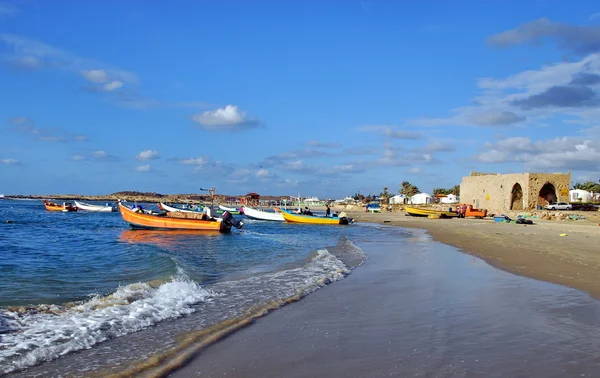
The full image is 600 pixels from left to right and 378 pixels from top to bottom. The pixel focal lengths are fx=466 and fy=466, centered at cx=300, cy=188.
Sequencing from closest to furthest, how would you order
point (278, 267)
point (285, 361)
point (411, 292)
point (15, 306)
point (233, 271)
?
1. point (285, 361)
2. point (15, 306)
3. point (411, 292)
4. point (233, 271)
5. point (278, 267)

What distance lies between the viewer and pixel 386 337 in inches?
224

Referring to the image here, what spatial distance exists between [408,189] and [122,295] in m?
90.1

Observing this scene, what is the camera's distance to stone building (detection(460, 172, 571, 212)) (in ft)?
138

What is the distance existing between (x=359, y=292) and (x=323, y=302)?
1171 mm

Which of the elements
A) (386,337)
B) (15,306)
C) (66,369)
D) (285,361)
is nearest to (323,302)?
(386,337)

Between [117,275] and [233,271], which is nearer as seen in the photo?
[117,275]

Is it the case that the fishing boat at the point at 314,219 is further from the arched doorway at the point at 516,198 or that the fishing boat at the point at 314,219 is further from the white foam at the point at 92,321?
the white foam at the point at 92,321

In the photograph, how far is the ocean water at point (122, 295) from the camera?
5.41 m

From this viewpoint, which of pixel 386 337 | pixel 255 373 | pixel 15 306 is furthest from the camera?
pixel 15 306

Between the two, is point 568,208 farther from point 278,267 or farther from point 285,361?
point 285,361

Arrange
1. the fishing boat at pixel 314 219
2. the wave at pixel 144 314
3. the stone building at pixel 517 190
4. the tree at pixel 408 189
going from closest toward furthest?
the wave at pixel 144 314
the fishing boat at pixel 314 219
the stone building at pixel 517 190
the tree at pixel 408 189

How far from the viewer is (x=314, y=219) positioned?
39.3 metres

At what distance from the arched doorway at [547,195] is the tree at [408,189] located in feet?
157

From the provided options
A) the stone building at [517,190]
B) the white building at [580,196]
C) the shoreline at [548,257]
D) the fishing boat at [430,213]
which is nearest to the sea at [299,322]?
the shoreline at [548,257]
